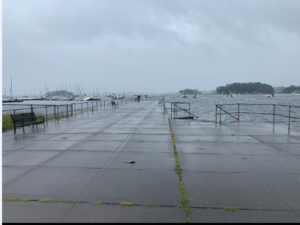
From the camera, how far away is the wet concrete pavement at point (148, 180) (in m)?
3.54

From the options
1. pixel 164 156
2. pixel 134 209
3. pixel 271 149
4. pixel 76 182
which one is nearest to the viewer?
pixel 134 209

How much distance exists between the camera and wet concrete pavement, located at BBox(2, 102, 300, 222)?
3.54 meters

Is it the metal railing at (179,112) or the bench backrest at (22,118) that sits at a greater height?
the bench backrest at (22,118)

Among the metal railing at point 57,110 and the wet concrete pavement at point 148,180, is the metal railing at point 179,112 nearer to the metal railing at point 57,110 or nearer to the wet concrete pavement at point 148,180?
the metal railing at point 57,110

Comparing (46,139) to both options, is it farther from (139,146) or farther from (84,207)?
(84,207)

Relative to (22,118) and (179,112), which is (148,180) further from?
(179,112)

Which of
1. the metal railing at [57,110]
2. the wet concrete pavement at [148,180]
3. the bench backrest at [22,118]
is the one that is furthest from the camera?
the metal railing at [57,110]

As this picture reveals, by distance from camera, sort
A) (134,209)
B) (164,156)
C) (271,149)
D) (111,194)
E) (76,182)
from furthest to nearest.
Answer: (271,149) → (164,156) → (76,182) → (111,194) → (134,209)

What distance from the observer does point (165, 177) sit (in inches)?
195

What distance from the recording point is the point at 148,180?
4758mm

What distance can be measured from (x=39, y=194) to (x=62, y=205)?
0.64 m

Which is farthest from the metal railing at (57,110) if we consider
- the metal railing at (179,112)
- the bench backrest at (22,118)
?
the metal railing at (179,112)

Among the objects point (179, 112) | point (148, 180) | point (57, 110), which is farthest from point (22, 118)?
point (179, 112)

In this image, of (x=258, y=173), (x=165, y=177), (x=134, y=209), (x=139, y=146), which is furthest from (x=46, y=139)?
(x=258, y=173)
